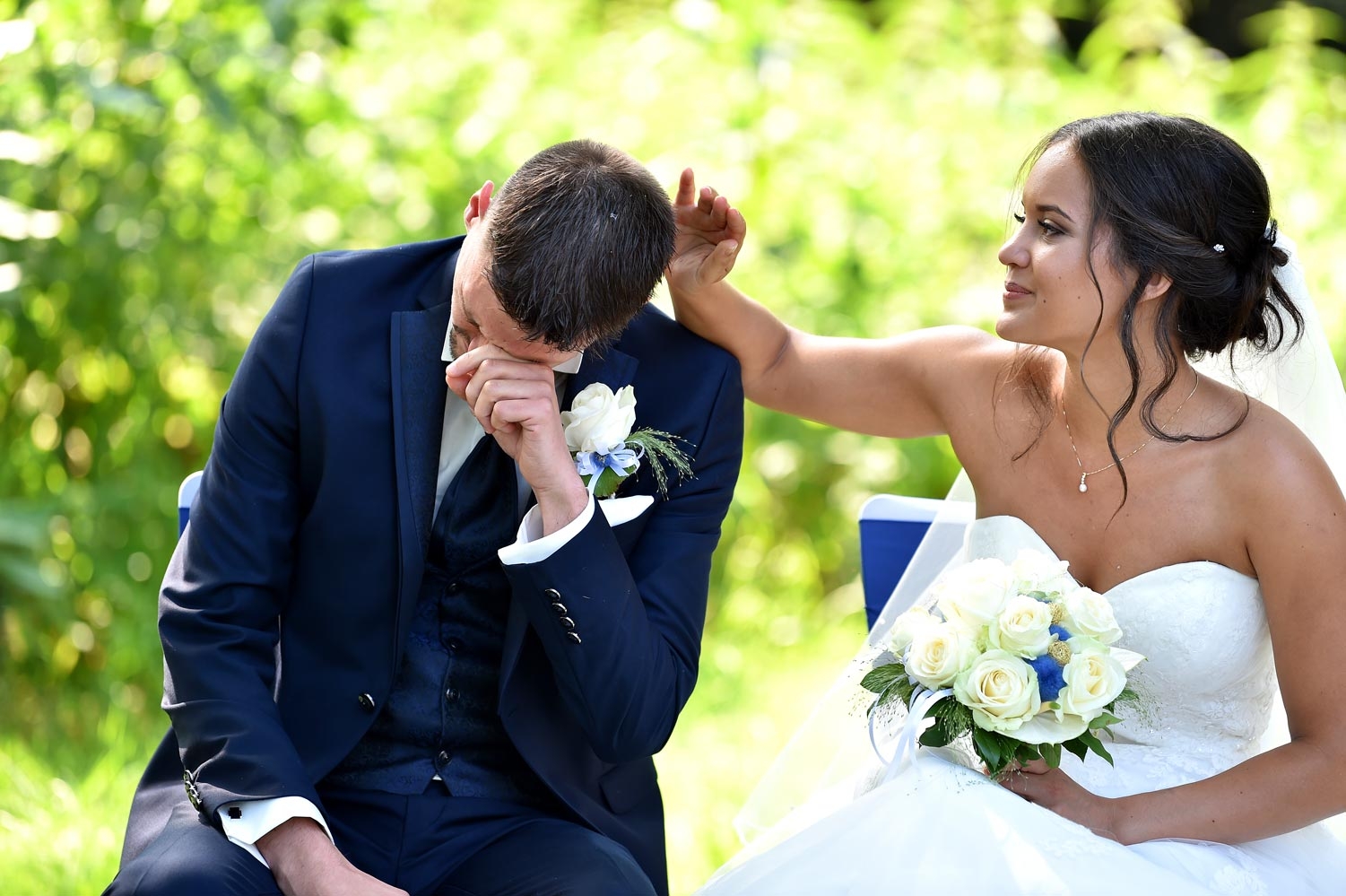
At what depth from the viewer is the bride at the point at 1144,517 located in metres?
2.30

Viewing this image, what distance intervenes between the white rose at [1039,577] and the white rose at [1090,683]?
124 millimetres

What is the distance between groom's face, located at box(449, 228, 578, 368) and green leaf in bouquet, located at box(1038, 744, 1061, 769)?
3.36 feet

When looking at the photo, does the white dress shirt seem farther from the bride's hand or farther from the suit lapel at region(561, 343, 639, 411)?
the bride's hand

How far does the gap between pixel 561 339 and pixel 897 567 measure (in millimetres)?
1262

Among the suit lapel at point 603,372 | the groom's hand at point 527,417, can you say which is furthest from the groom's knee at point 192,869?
the groom's hand at point 527,417

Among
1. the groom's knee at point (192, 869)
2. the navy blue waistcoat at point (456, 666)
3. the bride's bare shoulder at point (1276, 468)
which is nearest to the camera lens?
the groom's knee at point (192, 869)

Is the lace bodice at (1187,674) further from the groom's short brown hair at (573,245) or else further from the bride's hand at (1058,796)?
the groom's short brown hair at (573,245)

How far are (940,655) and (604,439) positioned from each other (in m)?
0.66

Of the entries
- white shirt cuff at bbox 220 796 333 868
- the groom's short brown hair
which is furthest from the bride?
white shirt cuff at bbox 220 796 333 868

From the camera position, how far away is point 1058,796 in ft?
7.88

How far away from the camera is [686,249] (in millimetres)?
2721

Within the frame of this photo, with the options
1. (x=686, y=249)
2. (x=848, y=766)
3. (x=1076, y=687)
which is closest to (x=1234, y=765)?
(x=1076, y=687)

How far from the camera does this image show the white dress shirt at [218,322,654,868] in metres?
2.21

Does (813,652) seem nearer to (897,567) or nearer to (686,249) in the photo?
(897,567)
